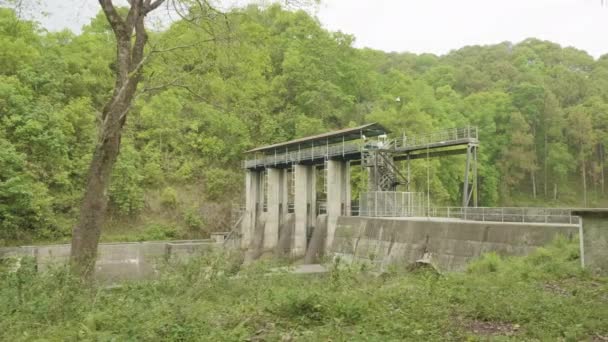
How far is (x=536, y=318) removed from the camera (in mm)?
6383

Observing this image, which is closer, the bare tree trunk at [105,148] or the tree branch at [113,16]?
the bare tree trunk at [105,148]

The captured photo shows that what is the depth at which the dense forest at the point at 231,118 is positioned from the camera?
16109 millimetres

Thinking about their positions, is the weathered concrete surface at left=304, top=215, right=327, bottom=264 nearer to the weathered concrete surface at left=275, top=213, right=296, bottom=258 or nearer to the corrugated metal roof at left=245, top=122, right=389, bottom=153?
the weathered concrete surface at left=275, top=213, right=296, bottom=258

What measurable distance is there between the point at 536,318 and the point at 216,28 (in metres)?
8.72

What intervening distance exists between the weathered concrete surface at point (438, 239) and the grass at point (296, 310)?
18.3 ft

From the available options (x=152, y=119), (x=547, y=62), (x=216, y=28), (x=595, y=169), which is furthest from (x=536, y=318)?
(x=547, y=62)

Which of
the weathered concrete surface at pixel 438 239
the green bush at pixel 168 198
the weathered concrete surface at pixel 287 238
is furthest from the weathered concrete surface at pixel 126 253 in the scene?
the weathered concrete surface at pixel 438 239

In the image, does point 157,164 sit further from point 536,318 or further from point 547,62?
point 547,62

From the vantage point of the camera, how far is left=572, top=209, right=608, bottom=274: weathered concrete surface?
9.66 m

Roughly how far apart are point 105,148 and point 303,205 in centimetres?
1983

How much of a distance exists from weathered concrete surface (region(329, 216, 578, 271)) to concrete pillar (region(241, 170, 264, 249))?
11066 mm

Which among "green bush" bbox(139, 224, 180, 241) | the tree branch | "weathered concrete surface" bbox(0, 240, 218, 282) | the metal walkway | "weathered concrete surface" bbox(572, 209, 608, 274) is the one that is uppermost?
the tree branch

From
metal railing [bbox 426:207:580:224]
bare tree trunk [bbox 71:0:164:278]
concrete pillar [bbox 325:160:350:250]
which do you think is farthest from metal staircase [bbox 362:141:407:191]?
bare tree trunk [bbox 71:0:164:278]

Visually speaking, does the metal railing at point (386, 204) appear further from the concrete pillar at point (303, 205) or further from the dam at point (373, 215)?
the concrete pillar at point (303, 205)
